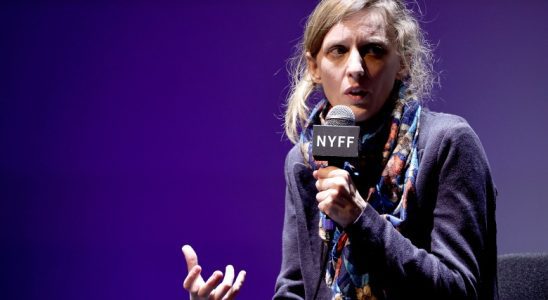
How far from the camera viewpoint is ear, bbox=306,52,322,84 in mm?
1584

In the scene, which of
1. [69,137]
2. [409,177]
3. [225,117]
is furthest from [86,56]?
[409,177]

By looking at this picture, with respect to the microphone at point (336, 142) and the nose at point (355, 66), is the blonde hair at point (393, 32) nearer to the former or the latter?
the nose at point (355, 66)

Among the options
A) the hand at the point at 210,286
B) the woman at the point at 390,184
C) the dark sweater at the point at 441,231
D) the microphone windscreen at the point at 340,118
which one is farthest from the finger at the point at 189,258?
the microphone windscreen at the point at 340,118

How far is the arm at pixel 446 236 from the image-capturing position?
48.8 inches

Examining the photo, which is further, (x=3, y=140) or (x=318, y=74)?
(x=3, y=140)

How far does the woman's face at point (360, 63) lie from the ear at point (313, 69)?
7cm

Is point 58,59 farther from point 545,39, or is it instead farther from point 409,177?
point 545,39

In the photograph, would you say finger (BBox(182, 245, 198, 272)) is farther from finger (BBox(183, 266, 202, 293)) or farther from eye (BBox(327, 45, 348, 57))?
eye (BBox(327, 45, 348, 57))

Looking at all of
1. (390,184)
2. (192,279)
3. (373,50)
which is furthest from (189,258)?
(373,50)

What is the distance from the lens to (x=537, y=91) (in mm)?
2361

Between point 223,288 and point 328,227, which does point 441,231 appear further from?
point 223,288

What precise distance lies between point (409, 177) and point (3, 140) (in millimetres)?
1553

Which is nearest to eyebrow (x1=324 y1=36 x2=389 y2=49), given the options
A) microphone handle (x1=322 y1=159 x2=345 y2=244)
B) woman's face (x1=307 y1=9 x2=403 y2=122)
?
woman's face (x1=307 y1=9 x2=403 y2=122)

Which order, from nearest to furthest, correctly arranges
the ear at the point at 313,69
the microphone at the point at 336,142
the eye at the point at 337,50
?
the microphone at the point at 336,142 → the eye at the point at 337,50 → the ear at the point at 313,69
